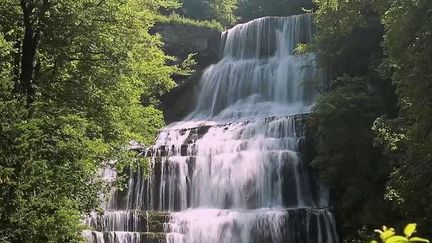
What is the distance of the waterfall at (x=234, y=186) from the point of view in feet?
57.5

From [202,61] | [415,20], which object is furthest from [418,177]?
[202,61]

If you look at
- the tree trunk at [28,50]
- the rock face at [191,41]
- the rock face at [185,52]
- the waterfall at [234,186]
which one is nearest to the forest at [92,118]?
the tree trunk at [28,50]

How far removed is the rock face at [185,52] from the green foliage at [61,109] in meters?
17.7

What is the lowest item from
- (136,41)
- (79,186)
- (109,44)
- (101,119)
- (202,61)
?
(79,186)

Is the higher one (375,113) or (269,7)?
(269,7)

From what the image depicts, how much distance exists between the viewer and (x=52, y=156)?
10.4 meters

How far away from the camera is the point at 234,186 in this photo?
2055cm

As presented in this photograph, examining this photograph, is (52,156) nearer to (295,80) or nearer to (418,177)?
(418,177)

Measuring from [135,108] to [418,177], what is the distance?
22.9 feet

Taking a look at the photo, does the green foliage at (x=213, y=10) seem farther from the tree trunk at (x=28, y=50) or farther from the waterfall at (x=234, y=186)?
the tree trunk at (x=28, y=50)

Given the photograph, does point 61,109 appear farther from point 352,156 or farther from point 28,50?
point 352,156

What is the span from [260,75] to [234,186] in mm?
11139

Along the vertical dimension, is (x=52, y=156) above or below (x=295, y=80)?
below

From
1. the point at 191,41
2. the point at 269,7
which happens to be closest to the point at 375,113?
the point at 191,41
